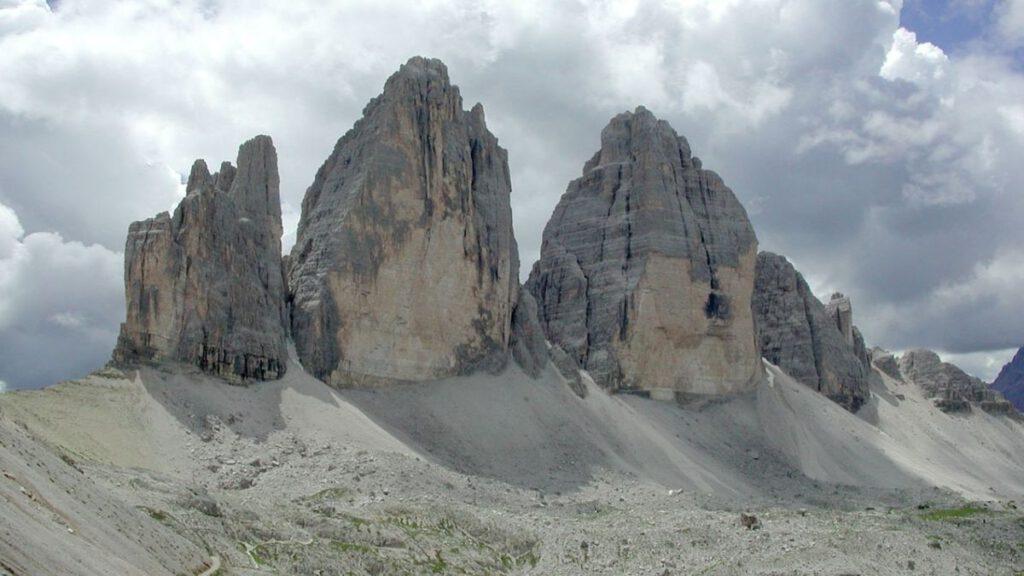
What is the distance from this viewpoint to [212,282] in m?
66.1

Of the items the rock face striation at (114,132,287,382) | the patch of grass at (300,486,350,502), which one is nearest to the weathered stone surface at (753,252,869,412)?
the rock face striation at (114,132,287,382)

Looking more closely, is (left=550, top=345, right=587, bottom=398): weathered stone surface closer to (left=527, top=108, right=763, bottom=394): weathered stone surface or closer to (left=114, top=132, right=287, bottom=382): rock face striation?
(left=527, top=108, right=763, bottom=394): weathered stone surface

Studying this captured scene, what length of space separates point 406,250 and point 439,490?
24531 mm

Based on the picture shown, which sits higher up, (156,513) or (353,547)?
(156,513)

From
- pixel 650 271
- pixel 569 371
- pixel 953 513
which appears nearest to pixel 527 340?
pixel 569 371

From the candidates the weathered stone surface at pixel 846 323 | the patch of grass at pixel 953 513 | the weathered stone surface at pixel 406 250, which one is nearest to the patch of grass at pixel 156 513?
the weathered stone surface at pixel 406 250

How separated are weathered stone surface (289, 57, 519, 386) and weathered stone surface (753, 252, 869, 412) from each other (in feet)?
153

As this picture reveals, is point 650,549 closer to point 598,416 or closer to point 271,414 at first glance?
point 271,414

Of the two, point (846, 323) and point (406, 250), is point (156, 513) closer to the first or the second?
point (406, 250)

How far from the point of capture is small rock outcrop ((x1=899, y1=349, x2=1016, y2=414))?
13950 centimetres

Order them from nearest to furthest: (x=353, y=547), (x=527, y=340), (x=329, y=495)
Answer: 1. (x=353, y=547)
2. (x=329, y=495)
3. (x=527, y=340)

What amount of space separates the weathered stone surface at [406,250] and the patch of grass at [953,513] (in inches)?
1278

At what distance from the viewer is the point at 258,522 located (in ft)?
134

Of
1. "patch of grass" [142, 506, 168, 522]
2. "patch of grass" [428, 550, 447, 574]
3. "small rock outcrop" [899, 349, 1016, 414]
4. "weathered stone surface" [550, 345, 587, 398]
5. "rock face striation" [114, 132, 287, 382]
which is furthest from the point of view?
"small rock outcrop" [899, 349, 1016, 414]
